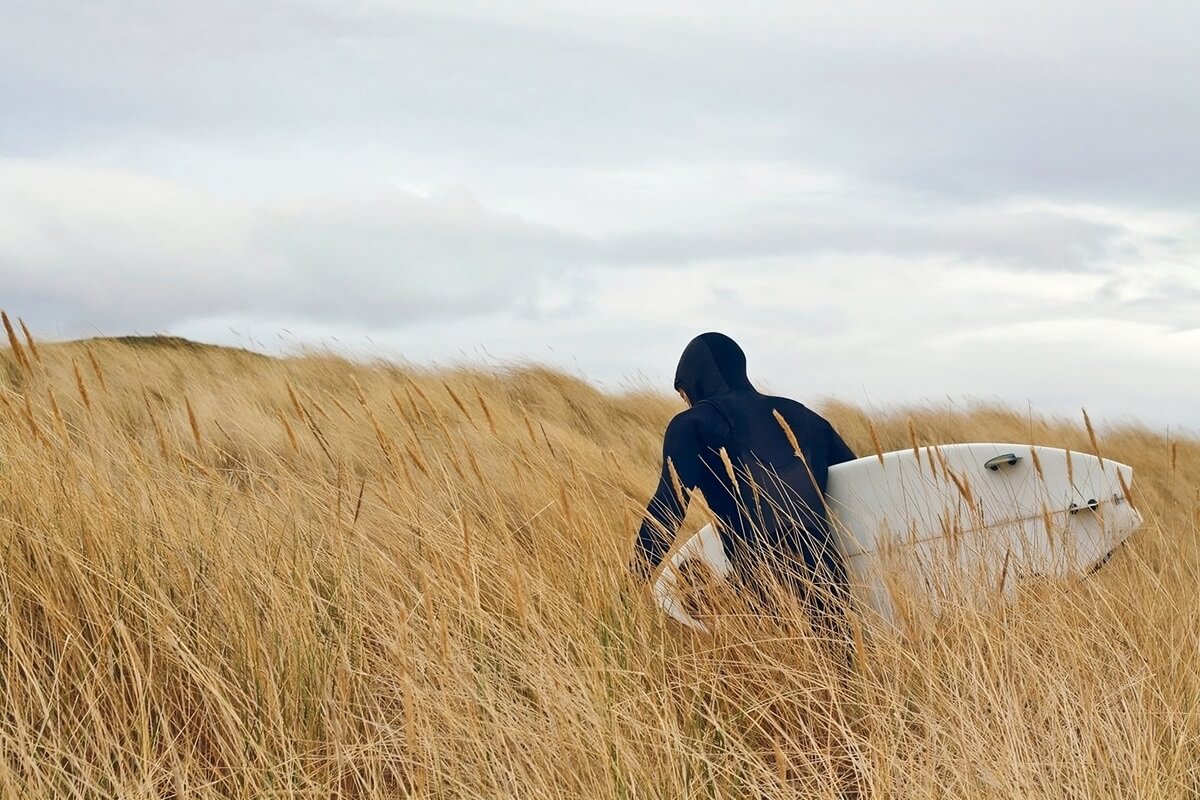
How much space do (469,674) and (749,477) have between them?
1.09 metres

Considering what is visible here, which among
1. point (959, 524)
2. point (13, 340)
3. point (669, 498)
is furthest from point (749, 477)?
point (13, 340)

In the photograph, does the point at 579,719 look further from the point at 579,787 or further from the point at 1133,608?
the point at 1133,608

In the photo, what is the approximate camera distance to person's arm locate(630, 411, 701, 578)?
3.06 meters

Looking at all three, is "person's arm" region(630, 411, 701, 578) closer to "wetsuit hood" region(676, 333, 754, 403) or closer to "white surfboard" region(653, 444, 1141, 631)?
"white surfboard" region(653, 444, 1141, 631)

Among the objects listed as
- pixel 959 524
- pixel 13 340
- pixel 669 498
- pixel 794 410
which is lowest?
pixel 959 524

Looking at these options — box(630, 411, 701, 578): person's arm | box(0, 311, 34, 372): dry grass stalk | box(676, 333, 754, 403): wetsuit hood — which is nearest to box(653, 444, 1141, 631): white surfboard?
box(630, 411, 701, 578): person's arm

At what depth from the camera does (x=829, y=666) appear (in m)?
2.85

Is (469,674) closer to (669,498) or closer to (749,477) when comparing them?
(669,498)

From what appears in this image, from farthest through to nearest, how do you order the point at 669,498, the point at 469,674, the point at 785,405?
the point at 785,405
the point at 669,498
the point at 469,674

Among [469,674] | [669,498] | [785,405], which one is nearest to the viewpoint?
[469,674]

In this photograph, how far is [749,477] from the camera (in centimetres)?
321

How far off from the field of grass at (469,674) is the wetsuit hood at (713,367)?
634mm

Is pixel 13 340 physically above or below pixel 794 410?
above

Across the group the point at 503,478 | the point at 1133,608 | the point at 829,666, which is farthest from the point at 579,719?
the point at 503,478
